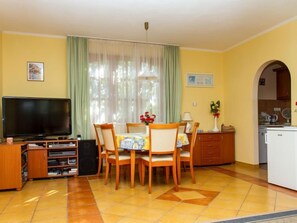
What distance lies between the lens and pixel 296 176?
3400 mm

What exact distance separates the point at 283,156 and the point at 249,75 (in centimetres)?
218

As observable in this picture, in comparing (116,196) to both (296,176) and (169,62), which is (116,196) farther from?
(169,62)

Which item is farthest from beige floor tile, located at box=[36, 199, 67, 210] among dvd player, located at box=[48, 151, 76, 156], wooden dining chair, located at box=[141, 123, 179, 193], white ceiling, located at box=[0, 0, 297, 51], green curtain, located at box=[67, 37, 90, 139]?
white ceiling, located at box=[0, 0, 297, 51]

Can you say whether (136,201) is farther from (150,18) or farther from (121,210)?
(150,18)

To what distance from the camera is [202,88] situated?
605cm

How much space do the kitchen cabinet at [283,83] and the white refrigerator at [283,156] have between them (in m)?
2.77

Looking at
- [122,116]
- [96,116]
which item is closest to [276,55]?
[122,116]

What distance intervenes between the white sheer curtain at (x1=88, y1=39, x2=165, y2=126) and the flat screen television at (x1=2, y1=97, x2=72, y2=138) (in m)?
0.63

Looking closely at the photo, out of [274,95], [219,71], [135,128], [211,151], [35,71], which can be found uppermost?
[219,71]

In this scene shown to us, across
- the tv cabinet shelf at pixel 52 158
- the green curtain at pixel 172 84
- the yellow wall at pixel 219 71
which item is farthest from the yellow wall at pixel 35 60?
the green curtain at pixel 172 84

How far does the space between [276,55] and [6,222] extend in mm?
4743

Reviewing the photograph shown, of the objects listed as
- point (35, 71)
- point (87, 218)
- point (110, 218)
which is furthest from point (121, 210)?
point (35, 71)

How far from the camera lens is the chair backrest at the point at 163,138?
11.3 ft

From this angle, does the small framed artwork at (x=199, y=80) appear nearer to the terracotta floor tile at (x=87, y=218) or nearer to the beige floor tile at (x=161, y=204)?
the beige floor tile at (x=161, y=204)
